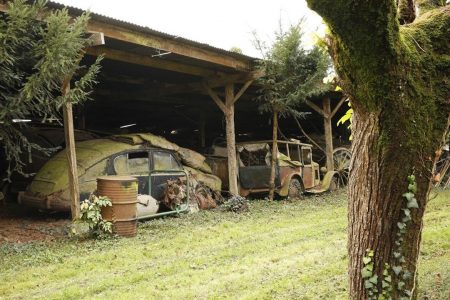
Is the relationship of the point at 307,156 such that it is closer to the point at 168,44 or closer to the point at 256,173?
the point at 256,173

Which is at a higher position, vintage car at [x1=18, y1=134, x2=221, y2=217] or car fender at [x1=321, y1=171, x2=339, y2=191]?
vintage car at [x1=18, y1=134, x2=221, y2=217]

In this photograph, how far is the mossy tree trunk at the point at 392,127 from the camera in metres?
2.94

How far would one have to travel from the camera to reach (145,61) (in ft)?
32.4

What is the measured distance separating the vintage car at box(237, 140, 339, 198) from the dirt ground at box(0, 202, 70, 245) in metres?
5.09

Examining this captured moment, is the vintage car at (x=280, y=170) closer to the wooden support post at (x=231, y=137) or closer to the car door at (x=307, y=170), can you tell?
the car door at (x=307, y=170)

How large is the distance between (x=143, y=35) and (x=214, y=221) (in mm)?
4013

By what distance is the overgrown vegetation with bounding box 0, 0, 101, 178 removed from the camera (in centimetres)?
626

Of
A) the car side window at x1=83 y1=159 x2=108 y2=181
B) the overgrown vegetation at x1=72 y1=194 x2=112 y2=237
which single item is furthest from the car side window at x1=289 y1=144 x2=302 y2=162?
the overgrown vegetation at x1=72 y1=194 x2=112 y2=237

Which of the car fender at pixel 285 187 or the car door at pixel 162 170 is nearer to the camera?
the car door at pixel 162 170

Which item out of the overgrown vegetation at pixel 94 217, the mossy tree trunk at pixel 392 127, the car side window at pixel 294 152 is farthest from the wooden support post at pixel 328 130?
the mossy tree trunk at pixel 392 127

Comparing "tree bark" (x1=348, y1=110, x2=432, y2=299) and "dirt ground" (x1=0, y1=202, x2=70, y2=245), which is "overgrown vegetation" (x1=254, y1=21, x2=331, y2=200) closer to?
"dirt ground" (x1=0, y1=202, x2=70, y2=245)

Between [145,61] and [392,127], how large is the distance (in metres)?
7.70

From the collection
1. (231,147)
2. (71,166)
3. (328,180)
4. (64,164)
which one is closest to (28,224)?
(64,164)

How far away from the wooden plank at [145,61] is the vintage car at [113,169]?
5.51ft
